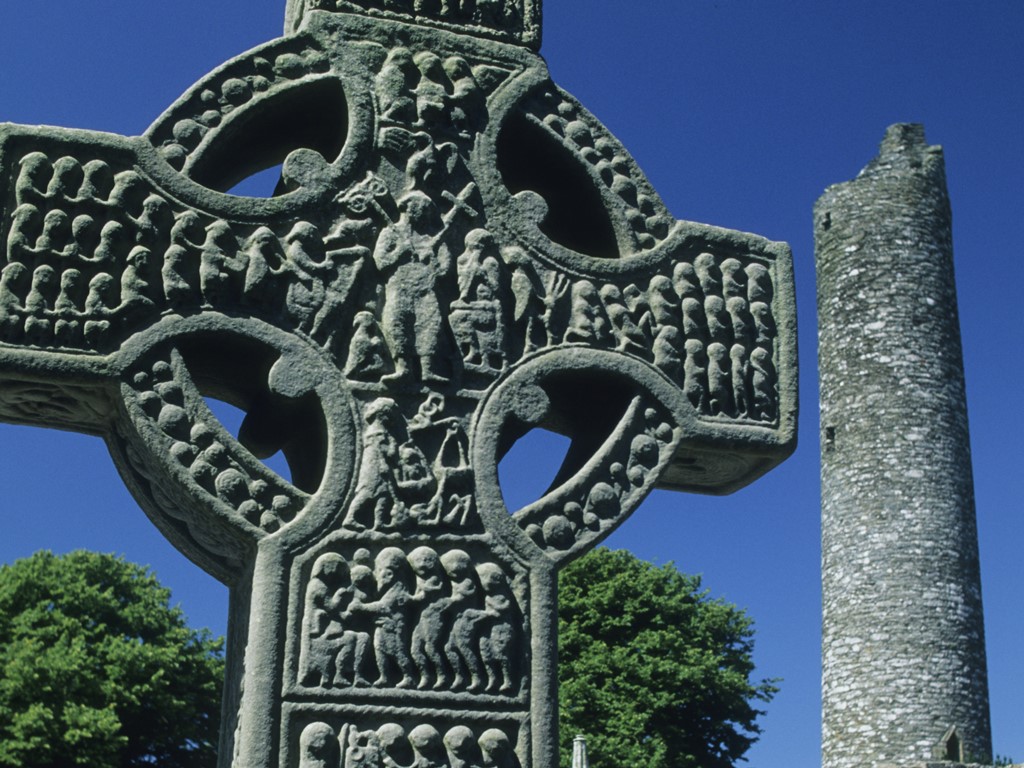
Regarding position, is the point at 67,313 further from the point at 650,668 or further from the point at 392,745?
the point at 650,668

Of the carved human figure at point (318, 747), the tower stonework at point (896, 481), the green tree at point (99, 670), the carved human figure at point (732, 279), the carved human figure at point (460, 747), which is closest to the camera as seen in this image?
the carved human figure at point (318, 747)

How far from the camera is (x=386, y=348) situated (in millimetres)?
3689

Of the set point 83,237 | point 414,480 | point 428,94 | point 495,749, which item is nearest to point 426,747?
point 495,749

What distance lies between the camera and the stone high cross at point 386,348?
342 centimetres

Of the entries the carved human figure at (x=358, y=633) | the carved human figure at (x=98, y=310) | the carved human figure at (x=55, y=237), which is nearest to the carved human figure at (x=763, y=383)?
the carved human figure at (x=358, y=633)

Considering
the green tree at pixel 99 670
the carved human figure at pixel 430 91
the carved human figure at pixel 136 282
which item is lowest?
the carved human figure at pixel 136 282

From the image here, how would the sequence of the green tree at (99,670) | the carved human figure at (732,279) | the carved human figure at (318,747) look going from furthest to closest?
the green tree at (99,670), the carved human figure at (732,279), the carved human figure at (318,747)

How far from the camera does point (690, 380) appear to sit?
13.0 ft

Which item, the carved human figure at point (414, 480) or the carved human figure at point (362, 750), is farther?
the carved human figure at point (414, 480)

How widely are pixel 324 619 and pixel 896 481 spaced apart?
30.4m

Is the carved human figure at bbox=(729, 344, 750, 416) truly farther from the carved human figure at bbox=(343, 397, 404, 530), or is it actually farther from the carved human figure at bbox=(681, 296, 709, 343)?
the carved human figure at bbox=(343, 397, 404, 530)

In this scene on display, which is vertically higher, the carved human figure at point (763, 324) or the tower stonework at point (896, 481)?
the tower stonework at point (896, 481)

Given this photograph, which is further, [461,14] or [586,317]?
[461,14]

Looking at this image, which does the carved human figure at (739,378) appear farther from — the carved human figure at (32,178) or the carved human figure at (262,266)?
the carved human figure at (32,178)
